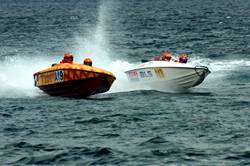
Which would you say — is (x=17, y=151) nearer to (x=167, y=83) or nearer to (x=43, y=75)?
(x=43, y=75)

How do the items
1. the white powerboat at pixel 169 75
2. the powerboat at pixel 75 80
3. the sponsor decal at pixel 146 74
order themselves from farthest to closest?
the sponsor decal at pixel 146 74 < the white powerboat at pixel 169 75 < the powerboat at pixel 75 80

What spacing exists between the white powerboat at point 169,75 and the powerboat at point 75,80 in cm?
217

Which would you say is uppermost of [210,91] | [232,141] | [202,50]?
[202,50]

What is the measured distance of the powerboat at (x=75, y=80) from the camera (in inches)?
945

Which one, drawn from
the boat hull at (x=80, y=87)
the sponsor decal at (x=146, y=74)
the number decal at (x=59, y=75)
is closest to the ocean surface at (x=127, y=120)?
the boat hull at (x=80, y=87)

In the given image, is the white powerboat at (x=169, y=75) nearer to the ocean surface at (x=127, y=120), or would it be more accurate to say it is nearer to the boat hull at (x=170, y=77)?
the boat hull at (x=170, y=77)

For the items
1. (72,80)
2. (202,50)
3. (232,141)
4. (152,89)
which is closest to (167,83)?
(152,89)

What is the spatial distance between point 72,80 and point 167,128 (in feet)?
20.6

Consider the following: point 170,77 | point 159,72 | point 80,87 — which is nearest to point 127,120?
point 80,87

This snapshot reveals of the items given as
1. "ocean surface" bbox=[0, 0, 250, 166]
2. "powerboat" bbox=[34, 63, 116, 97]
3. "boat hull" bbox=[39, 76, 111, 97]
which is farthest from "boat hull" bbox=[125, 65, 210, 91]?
"boat hull" bbox=[39, 76, 111, 97]

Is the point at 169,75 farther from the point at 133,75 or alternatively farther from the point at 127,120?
the point at 127,120

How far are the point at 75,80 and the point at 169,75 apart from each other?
12.0 ft

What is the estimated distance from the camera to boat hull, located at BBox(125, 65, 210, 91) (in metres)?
25.5

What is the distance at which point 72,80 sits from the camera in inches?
951
